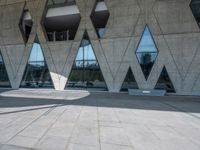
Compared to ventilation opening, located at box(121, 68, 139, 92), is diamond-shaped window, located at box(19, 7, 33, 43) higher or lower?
higher

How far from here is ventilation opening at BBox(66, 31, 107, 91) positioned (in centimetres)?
1608

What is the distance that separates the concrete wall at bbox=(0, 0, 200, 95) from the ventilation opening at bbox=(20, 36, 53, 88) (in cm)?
48

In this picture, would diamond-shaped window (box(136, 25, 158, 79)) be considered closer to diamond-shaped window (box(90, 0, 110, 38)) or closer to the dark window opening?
diamond-shaped window (box(90, 0, 110, 38))

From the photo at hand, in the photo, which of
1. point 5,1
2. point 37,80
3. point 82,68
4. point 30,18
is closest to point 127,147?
point 82,68

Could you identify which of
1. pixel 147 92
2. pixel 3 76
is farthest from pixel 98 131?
pixel 3 76

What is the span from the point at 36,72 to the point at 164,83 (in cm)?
1257

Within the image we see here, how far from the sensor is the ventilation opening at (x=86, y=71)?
16078 mm

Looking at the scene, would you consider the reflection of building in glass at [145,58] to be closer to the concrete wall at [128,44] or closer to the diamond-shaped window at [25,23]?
the concrete wall at [128,44]

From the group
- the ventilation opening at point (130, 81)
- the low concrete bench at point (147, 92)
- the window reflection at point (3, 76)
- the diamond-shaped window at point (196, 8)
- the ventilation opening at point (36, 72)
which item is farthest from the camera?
the window reflection at point (3, 76)

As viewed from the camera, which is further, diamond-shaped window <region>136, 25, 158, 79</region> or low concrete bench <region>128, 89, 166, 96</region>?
diamond-shaped window <region>136, 25, 158, 79</region>

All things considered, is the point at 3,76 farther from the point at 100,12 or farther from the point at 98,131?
the point at 98,131

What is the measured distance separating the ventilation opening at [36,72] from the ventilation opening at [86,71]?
2613 mm

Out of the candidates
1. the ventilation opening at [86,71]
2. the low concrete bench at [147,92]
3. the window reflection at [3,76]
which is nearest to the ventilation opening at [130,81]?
the low concrete bench at [147,92]

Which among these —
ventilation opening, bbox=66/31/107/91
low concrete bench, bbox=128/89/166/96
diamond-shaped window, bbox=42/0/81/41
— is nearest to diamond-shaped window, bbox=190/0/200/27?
low concrete bench, bbox=128/89/166/96
